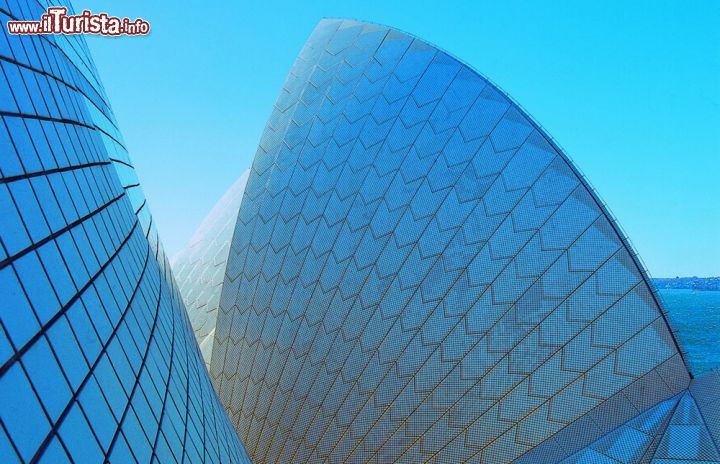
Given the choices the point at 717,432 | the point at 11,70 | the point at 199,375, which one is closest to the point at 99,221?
the point at 11,70

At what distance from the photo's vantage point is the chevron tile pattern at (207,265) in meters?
19.1

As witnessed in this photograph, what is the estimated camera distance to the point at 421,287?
569 inches

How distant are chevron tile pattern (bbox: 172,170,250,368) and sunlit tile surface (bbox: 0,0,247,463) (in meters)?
9.43

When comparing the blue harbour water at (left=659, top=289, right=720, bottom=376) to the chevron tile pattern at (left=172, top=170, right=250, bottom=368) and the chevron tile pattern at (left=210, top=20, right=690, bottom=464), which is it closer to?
the chevron tile pattern at (left=210, top=20, right=690, bottom=464)

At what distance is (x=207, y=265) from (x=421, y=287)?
10013 mm

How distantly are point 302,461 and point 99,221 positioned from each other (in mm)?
9877

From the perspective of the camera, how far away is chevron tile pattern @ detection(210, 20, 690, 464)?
1217 cm

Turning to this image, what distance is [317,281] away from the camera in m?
16.4
